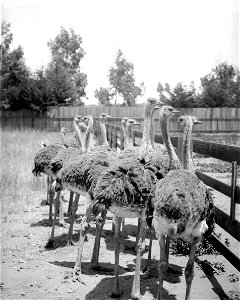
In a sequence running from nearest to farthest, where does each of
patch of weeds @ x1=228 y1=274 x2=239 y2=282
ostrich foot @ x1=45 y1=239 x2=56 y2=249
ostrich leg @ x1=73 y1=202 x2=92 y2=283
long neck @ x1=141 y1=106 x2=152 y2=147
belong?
patch of weeds @ x1=228 y1=274 x2=239 y2=282
ostrich leg @ x1=73 y1=202 x2=92 y2=283
ostrich foot @ x1=45 y1=239 x2=56 y2=249
long neck @ x1=141 y1=106 x2=152 y2=147

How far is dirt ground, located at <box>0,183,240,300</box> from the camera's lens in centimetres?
432

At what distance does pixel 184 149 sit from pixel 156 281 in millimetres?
1433

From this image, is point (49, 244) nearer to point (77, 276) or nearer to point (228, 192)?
point (77, 276)

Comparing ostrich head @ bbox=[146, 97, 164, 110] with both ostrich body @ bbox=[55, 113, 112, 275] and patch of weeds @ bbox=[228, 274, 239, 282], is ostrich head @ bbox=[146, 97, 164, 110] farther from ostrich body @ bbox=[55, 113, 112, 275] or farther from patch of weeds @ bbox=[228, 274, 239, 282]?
patch of weeds @ bbox=[228, 274, 239, 282]

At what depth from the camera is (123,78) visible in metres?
49.8

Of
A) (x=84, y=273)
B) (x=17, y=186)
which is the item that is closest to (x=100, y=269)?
(x=84, y=273)

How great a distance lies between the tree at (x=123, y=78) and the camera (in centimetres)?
5012

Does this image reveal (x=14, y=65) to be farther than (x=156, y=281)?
Yes

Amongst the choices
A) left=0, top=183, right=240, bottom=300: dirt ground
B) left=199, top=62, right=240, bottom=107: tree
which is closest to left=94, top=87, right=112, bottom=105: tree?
left=199, top=62, right=240, bottom=107: tree

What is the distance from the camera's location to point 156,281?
4672 mm

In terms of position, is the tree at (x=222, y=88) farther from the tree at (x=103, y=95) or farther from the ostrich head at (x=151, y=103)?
the ostrich head at (x=151, y=103)

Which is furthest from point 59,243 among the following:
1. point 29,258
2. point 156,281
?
point 156,281

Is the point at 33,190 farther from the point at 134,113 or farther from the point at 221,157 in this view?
the point at 134,113

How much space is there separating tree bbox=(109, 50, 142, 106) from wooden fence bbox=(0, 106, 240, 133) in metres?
14.7
